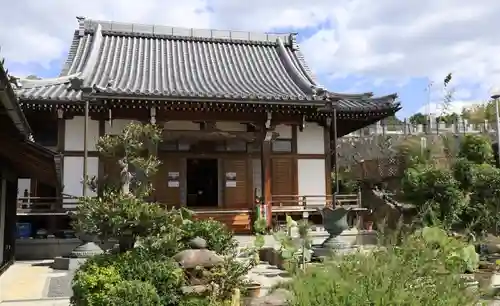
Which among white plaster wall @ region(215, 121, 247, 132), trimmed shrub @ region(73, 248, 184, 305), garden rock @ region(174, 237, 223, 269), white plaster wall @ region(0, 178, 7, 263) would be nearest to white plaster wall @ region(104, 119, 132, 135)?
white plaster wall @ region(215, 121, 247, 132)

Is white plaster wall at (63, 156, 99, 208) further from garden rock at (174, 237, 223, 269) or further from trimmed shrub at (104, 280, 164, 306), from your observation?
trimmed shrub at (104, 280, 164, 306)

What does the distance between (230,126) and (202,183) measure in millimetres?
2350

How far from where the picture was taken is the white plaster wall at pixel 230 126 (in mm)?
15639

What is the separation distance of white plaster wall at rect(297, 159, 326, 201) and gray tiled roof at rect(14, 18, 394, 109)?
7.04 feet

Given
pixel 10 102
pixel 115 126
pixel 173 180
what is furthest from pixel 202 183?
pixel 10 102

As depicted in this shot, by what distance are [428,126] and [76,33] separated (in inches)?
951

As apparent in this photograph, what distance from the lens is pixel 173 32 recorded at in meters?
20.1

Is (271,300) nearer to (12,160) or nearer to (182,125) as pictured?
(12,160)

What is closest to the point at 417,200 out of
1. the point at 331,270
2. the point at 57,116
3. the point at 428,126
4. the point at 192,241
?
the point at 192,241

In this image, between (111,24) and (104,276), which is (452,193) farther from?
(111,24)

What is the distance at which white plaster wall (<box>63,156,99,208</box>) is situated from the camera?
14695 millimetres

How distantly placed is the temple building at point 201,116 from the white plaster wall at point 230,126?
4 cm

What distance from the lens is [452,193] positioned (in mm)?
14625

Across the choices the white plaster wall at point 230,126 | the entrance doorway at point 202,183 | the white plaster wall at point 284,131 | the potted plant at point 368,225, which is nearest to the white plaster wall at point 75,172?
the entrance doorway at point 202,183
